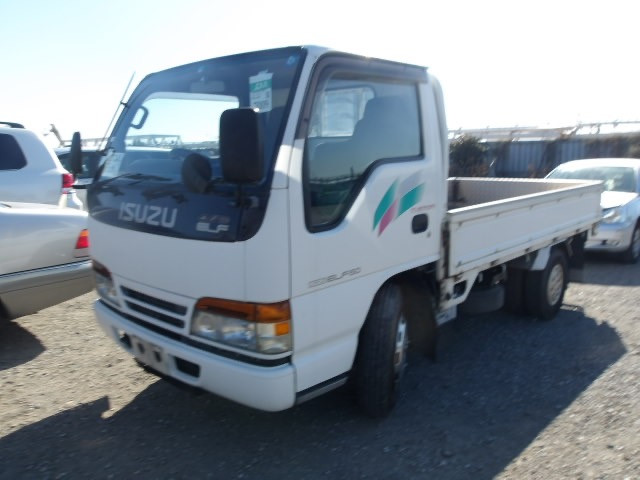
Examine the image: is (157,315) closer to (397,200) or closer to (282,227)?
(282,227)

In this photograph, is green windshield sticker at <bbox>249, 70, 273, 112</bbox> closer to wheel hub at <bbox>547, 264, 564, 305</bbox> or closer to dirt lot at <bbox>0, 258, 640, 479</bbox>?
dirt lot at <bbox>0, 258, 640, 479</bbox>

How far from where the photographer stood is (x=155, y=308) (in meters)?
3.15

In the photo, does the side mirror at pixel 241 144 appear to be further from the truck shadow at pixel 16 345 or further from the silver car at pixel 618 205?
the silver car at pixel 618 205

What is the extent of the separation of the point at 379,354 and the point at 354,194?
990 mm

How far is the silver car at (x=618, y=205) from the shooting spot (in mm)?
7961

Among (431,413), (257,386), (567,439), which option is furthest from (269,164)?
(567,439)

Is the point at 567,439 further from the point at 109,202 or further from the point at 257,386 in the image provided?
the point at 109,202

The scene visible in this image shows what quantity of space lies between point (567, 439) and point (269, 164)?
8.08 feet

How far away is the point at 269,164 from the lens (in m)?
2.74

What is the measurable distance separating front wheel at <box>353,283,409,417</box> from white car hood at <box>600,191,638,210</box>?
5962mm

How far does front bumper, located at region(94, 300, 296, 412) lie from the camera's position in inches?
109

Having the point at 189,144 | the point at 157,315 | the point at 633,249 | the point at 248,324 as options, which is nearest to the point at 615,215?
the point at 633,249

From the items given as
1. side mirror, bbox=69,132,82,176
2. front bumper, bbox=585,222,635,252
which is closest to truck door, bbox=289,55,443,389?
side mirror, bbox=69,132,82,176

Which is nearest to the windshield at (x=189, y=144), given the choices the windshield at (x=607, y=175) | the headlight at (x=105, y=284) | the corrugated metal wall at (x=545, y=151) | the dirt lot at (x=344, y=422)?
the headlight at (x=105, y=284)
